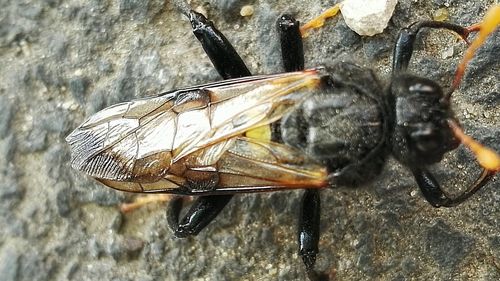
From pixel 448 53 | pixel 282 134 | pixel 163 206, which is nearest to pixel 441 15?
pixel 448 53

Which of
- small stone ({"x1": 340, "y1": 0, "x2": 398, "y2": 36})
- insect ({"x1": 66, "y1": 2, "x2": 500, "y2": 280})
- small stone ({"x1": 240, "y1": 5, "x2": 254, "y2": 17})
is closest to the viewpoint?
insect ({"x1": 66, "y1": 2, "x2": 500, "y2": 280})

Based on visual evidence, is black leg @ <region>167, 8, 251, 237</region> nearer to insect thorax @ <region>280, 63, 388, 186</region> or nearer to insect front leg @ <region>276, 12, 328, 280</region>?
insect front leg @ <region>276, 12, 328, 280</region>

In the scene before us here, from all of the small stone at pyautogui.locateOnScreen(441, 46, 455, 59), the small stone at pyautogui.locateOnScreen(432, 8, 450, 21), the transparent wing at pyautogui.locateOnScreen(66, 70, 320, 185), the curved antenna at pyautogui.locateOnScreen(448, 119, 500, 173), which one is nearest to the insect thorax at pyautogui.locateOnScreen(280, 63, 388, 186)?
the transparent wing at pyautogui.locateOnScreen(66, 70, 320, 185)

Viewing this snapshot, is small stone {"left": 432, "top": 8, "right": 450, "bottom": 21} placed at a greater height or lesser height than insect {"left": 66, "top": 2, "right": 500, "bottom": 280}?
greater

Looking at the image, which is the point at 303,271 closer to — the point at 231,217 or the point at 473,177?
the point at 231,217

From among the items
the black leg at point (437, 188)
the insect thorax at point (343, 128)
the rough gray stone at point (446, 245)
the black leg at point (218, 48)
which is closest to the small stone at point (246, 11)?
the black leg at point (218, 48)

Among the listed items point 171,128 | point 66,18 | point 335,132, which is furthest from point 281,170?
point 66,18
